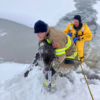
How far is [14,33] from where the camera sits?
14.8ft

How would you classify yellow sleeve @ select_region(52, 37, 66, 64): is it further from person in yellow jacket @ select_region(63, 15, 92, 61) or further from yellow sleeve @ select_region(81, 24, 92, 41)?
yellow sleeve @ select_region(81, 24, 92, 41)

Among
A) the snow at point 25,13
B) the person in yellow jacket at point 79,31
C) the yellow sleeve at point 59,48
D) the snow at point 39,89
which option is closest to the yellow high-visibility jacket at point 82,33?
the person in yellow jacket at point 79,31

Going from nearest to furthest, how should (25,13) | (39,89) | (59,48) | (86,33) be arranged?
(59,48) → (39,89) → (86,33) → (25,13)

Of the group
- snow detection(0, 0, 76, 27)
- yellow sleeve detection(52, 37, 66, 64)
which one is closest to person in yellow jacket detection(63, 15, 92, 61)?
yellow sleeve detection(52, 37, 66, 64)

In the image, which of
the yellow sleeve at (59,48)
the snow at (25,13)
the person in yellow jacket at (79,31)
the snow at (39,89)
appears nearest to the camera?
the yellow sleeve at (59,48)

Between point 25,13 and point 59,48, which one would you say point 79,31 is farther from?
point 25,13

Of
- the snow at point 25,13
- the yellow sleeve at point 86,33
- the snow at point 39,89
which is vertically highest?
the snow at point 25,13

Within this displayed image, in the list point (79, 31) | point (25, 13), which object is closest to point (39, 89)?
point (79, 31)

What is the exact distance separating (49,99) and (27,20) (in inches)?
199

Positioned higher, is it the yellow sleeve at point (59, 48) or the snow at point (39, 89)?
the yellow sleeve at point (59, 48)

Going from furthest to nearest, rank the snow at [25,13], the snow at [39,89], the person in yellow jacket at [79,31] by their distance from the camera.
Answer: the snow at [25,13]
the person in yellow jacket at [79,31]
the snow at [39,89]

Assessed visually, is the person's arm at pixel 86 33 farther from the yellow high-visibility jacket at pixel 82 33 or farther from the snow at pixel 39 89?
the snow at pixel 39 89

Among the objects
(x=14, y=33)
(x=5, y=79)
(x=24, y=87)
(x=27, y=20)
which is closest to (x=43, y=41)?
(x=24, y=87)

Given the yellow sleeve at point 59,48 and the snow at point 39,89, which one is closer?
the yellow sleeve at point 59,48
